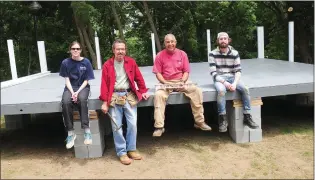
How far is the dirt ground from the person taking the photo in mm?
3699

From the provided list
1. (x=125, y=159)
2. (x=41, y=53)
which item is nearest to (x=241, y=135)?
(x=125, y=159)

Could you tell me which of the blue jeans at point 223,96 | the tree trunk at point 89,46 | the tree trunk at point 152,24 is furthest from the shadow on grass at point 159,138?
the tree trunk at point 152,24

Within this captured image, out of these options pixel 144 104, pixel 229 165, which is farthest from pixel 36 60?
pixel 229 165

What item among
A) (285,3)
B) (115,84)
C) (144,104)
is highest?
(285,3)

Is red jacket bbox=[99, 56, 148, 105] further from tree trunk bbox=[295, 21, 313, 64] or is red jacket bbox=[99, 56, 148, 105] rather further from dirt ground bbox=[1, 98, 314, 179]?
tree trunk bbox=[295, 21, 313, 64]

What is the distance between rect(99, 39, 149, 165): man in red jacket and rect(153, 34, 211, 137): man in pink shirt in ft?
0.92

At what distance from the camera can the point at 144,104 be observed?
4.25 m

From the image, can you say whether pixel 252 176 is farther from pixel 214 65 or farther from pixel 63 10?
pixel 63 10

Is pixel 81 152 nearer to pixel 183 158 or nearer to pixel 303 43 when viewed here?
pixel 183 158

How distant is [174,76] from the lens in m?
4.34

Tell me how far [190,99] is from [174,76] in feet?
1.20

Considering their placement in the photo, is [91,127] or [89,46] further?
[89,46]

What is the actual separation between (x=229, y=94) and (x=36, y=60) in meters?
10.6

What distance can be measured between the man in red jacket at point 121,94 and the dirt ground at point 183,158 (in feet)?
0.74
